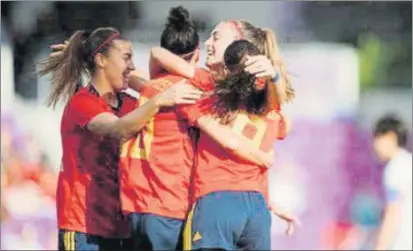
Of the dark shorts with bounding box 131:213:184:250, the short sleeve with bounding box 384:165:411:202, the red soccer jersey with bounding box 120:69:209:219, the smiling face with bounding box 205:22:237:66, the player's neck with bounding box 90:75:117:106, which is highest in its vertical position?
the smiling face with bounding box 205:22:237:66

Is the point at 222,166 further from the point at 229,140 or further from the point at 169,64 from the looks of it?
the point at 169,64

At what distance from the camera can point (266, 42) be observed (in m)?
3.50

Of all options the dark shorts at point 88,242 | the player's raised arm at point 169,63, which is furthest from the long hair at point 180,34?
the dark shorts at point 88,242

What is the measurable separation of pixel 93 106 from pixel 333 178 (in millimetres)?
878

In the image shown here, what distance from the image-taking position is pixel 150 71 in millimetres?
3514

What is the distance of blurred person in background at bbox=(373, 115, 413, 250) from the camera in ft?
12.3

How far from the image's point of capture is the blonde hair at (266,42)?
136 inches

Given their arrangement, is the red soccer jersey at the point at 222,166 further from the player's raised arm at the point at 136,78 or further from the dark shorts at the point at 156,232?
the player's raised arm at the point at 136,78

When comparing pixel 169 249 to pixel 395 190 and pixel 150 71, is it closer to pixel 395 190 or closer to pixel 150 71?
pixel 150 71

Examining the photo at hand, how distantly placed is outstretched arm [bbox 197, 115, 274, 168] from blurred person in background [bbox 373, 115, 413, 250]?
54 centimetres

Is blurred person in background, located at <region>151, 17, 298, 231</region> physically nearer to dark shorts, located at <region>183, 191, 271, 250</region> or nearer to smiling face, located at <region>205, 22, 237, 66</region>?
smiling face, located at <region>205, 22, 237, 66</region>

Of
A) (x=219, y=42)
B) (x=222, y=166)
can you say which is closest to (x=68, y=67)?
(x=219, y=42)

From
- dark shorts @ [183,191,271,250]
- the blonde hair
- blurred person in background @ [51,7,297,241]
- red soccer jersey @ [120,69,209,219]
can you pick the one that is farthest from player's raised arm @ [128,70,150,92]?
dark shorts @ [183,191,271,250]

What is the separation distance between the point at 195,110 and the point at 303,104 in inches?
19.2
